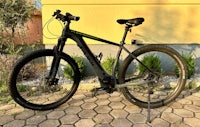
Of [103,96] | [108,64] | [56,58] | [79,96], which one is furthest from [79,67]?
[56,58]

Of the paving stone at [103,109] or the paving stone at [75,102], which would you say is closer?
the paving stone at [103,109]

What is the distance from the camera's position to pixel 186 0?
5.16 meters

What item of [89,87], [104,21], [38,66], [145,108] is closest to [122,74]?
[145,108]

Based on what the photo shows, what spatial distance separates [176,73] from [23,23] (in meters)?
2.96

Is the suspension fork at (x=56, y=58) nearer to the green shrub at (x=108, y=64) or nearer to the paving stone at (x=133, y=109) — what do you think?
the paving stone at (x=133, y=109)

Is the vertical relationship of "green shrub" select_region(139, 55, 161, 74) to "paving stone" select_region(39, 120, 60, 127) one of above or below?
above

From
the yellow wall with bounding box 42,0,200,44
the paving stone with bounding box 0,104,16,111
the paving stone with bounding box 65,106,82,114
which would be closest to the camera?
the paving stone with bounding box 65,106,82,114

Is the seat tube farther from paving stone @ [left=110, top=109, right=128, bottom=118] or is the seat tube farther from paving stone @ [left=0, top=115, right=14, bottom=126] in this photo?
paving stone @ [left=110, top=109, right=128, bottom=118]

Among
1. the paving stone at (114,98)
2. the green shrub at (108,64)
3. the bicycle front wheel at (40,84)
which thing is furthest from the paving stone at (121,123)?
the green shrub at (108,64)

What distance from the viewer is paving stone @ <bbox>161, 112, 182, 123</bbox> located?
3.79 m

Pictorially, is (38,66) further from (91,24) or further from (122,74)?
(122,74)

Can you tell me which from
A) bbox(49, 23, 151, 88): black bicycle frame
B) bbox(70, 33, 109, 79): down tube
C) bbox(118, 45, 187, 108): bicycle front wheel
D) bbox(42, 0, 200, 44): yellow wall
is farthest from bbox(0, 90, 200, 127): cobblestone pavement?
bbox(42, 0, 200, 44): yellow wall

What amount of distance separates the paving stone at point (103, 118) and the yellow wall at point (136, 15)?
6.09 ft

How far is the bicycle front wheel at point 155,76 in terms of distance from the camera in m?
4.08
